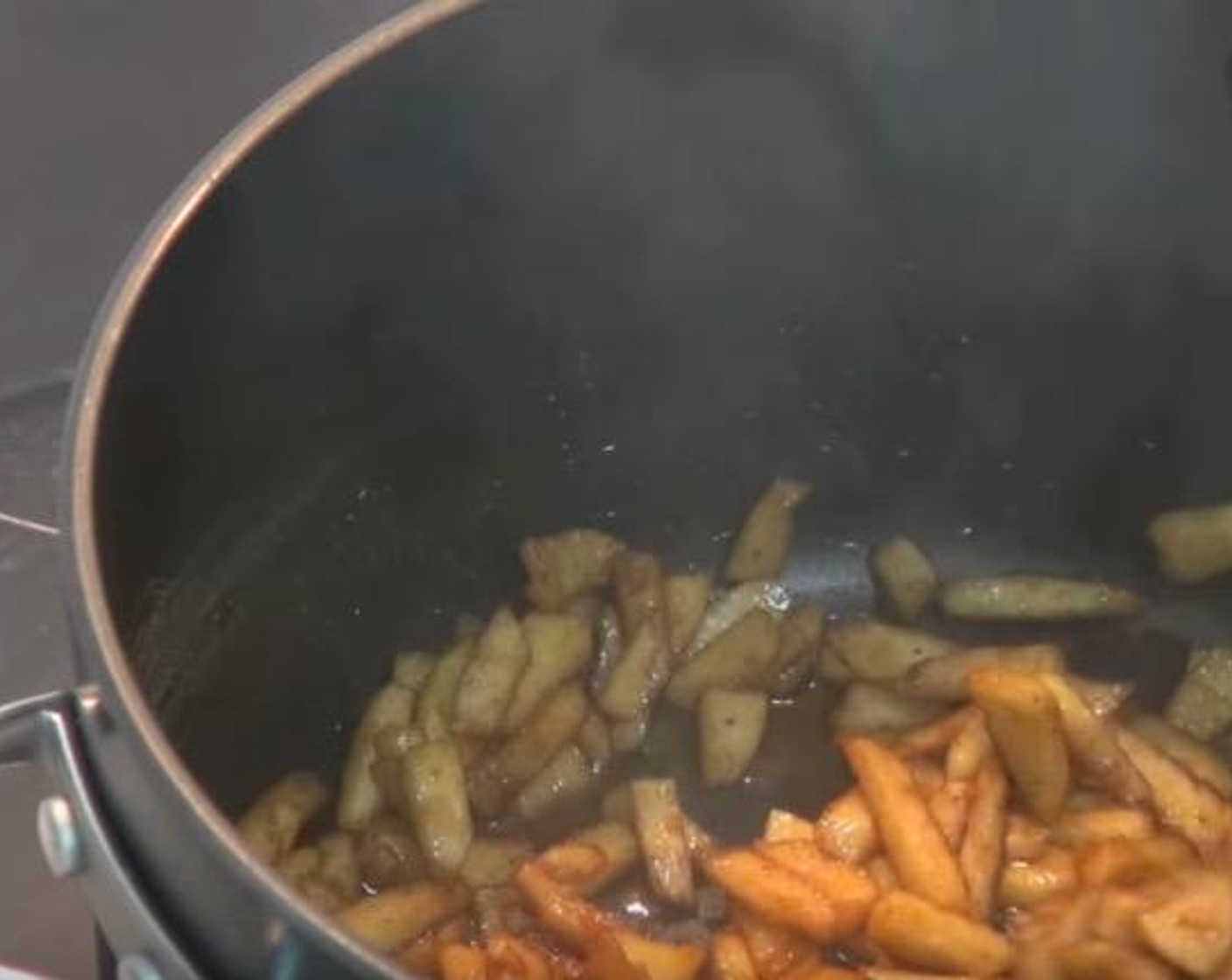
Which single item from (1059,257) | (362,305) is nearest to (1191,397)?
(1059,257)

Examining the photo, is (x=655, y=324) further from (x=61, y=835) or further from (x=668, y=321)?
(x=61, y=835)

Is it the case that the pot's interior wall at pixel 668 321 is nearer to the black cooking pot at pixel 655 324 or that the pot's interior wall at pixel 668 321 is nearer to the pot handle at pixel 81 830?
the black cooking pot at pixel 655 324

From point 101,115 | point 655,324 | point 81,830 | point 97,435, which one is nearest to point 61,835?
point 81,830

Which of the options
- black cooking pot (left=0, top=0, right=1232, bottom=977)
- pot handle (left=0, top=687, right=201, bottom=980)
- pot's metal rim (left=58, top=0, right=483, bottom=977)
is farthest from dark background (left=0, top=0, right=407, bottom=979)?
pot handle (left=0, top=687, right=201, bottom=980)

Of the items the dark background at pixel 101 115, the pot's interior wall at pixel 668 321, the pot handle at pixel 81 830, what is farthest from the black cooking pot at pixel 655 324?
the dark background at pixel 101 115

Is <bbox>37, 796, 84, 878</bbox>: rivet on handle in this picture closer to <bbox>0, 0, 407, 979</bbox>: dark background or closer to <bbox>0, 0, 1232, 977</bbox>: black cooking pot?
<bbox>0, 0, 1232, 977</bbox>: black cooking pot

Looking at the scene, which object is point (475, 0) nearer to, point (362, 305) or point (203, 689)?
point (362, 305)
